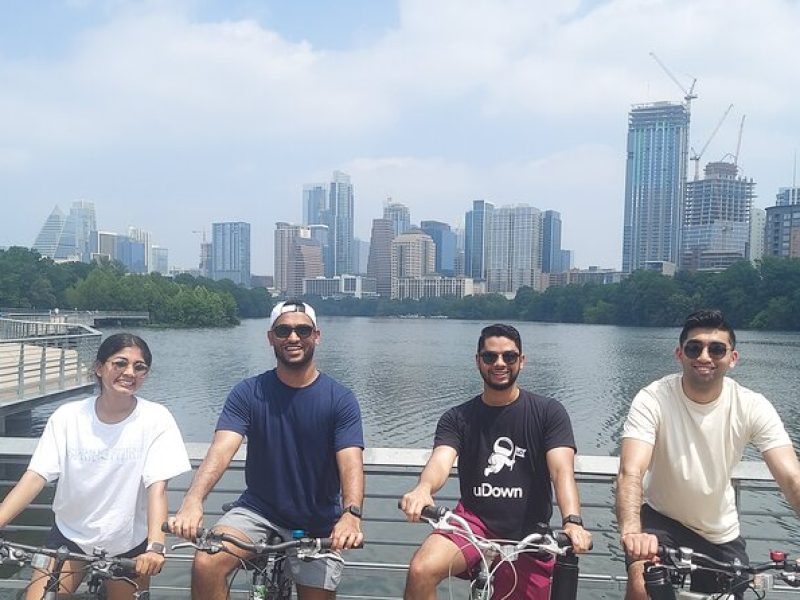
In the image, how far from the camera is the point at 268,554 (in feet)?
8.76

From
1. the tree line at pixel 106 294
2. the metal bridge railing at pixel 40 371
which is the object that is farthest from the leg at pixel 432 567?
the tree line at pixel 106 294

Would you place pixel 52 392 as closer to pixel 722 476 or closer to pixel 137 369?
pixel 137 369

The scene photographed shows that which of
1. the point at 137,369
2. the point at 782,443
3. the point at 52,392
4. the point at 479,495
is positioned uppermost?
the point at 137,369

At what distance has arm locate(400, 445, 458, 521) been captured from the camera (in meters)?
2.91

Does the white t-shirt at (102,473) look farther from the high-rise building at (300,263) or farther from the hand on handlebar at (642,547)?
the high-rise building at (300,263)

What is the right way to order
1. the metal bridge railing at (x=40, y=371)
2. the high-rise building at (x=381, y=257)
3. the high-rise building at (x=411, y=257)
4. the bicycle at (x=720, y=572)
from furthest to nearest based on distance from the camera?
1. the high-rise building at (x=411, y=257)
2. the high-rise building at (x=381, y=257)
3. the metal bridge railing at (x=40, y=371)
4. the bicycle at (x=720, y=572)

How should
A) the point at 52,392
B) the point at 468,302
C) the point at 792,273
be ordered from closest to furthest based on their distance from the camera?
the point at 52,392 → the point at 792,273 → the point at 468,302

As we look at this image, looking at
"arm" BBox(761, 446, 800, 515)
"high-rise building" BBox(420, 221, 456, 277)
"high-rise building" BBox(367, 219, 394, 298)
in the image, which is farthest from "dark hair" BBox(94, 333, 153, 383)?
"high-rise building" BBox(420, 221, 456, 277)

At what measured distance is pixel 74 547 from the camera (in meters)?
3.11

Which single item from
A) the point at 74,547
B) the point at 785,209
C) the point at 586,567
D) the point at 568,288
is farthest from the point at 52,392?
the point at 785,209

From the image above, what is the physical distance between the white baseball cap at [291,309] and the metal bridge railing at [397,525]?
31.7 inches

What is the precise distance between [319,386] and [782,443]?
2.07 m

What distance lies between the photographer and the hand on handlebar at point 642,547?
2703mm

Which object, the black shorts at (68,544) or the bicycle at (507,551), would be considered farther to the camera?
the black shorts at (68,544)
